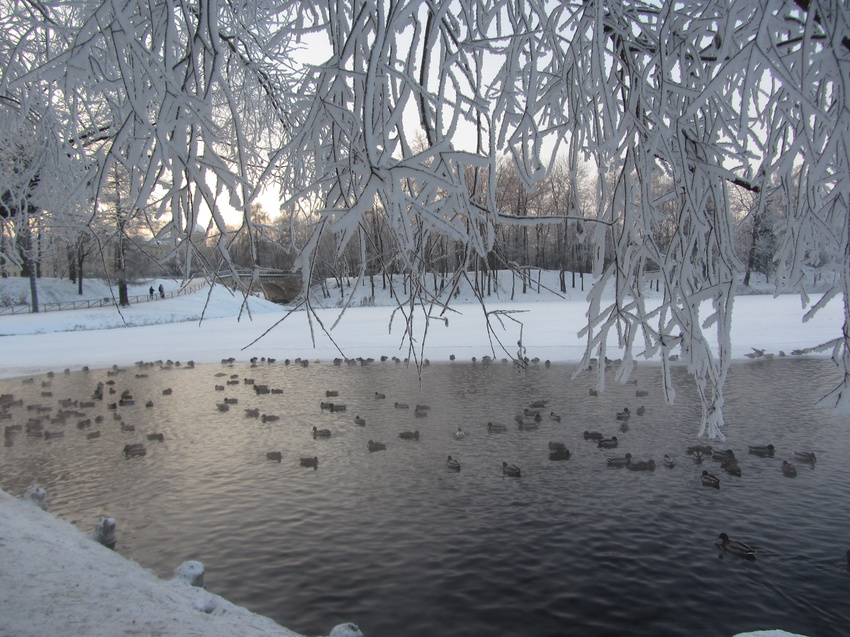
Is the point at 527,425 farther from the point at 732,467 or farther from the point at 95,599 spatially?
the point at 95,599

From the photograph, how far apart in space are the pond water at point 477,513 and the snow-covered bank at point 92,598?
1.09 ft

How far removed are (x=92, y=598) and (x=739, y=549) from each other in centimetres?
361

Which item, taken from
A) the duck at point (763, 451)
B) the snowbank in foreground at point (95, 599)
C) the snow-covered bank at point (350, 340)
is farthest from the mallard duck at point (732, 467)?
the snow-covered bank at point (350, 340)

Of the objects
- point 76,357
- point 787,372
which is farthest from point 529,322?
point 76,357

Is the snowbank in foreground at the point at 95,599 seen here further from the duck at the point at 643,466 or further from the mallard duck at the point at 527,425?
the mallard duck at the point at 527,425

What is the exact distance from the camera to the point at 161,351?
15172mm

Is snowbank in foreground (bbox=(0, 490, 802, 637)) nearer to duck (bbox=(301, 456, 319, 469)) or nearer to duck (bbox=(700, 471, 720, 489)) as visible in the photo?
duck (bbox=(301, 456, 319, 469))

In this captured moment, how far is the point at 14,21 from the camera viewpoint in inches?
157

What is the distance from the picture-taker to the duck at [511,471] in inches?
201

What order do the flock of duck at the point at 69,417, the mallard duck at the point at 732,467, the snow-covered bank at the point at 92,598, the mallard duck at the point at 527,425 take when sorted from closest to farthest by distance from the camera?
1. the snow-covered bank at the point at 92,598
2. the mallard duck at the point at 732,467
3. the mallard duck at the point at 527,425
4. the flock of duck at the point at 69,417

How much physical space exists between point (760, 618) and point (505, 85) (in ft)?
9.98

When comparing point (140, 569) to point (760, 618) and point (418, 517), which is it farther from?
point (760, 618)

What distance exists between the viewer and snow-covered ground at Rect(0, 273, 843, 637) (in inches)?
106

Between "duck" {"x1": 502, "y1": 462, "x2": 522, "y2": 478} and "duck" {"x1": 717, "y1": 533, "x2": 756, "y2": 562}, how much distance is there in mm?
1677
